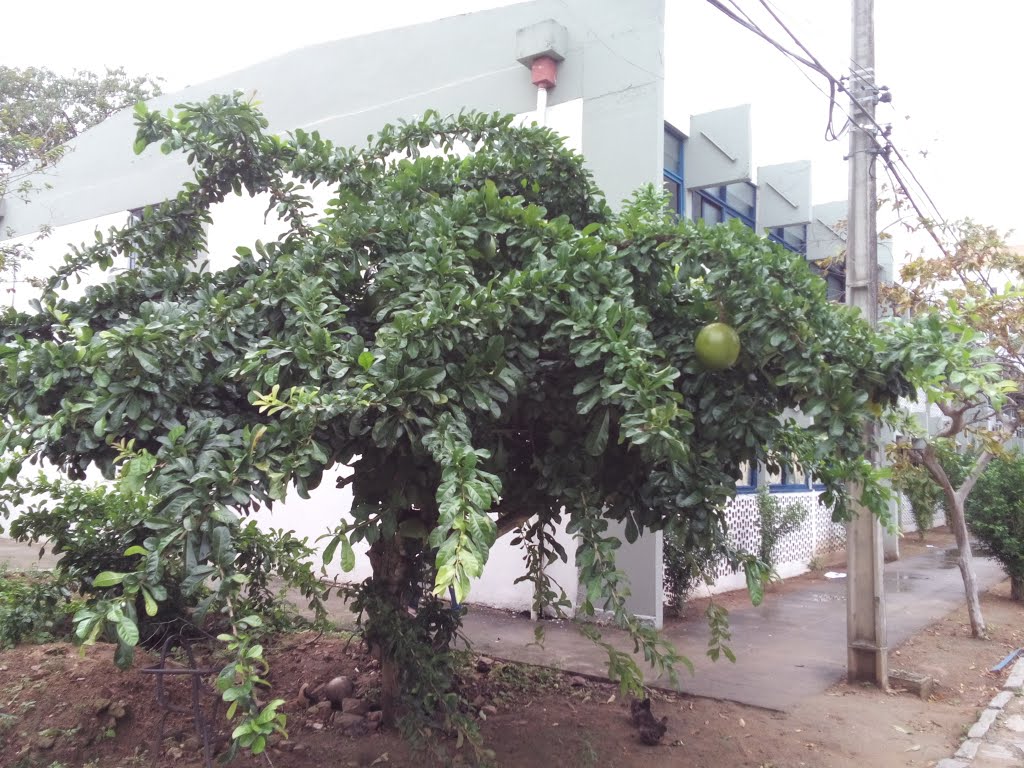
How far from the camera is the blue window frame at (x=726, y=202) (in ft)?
36.5

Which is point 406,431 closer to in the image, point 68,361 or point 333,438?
point 333,438

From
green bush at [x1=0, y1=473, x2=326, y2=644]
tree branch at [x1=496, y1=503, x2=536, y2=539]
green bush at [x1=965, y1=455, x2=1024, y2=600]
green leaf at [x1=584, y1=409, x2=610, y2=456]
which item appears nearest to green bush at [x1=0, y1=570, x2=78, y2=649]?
green bush at [x1=0, y1=473, x2=326, y2=644]

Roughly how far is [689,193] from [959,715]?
680 cm

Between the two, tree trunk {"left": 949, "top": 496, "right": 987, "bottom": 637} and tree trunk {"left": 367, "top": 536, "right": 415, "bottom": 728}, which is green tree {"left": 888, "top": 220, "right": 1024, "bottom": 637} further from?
tree trunk {"left": 367, "top": 536, "right": 415, "bottom": 728}

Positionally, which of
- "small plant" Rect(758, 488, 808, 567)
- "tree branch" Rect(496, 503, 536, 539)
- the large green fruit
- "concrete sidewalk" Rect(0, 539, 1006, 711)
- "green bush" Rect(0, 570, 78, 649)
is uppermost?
the large green fruit

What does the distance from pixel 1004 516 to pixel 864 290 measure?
575 centimetres

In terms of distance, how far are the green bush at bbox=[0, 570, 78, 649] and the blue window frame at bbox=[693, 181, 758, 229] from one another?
8206 mm

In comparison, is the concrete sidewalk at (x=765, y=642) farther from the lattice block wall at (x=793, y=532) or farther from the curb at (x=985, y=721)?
the curb at (x=985, y=721)

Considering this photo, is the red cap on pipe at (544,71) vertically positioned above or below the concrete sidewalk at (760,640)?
above

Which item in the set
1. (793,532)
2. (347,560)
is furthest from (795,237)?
(347,560)

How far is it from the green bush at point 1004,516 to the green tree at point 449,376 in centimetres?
834

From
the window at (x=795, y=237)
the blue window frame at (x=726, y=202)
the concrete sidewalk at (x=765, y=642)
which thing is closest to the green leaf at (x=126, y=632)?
the concrete sidewalk at (x=765, y=642)

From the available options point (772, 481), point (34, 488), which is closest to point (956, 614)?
point (772, 481)

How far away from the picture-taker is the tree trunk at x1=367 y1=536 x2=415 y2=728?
487cm
